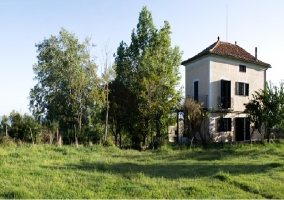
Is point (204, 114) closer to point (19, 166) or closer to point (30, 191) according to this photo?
point (19, 166)

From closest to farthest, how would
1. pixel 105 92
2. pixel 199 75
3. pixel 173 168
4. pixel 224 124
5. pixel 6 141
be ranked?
pixel 173 168 → pixel 6 141 → pixel 105 92 → pixel 224 124 → pixel 199 75

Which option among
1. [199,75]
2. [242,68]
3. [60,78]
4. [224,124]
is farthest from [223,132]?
[60,78]

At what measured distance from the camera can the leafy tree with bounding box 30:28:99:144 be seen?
19703 millimetres

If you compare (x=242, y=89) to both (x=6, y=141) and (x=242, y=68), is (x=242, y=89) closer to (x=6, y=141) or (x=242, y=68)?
(x=242, y=68)

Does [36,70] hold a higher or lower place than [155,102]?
higher

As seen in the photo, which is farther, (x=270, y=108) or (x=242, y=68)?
(x=242, y=68)

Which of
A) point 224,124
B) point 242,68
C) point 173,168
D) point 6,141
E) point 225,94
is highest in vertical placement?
point 242,68

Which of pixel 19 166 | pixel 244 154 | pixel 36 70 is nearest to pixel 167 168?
pixel 19 166

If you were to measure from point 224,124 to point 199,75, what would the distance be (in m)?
3.93

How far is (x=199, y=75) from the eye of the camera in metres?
20.6

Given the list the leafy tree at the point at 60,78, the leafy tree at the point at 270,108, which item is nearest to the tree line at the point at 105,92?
the leafy tree at the point at 60,78

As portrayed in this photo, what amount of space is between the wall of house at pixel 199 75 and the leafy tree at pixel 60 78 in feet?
25.0

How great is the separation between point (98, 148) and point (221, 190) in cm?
832

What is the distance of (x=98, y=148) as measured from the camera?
14852 mm
